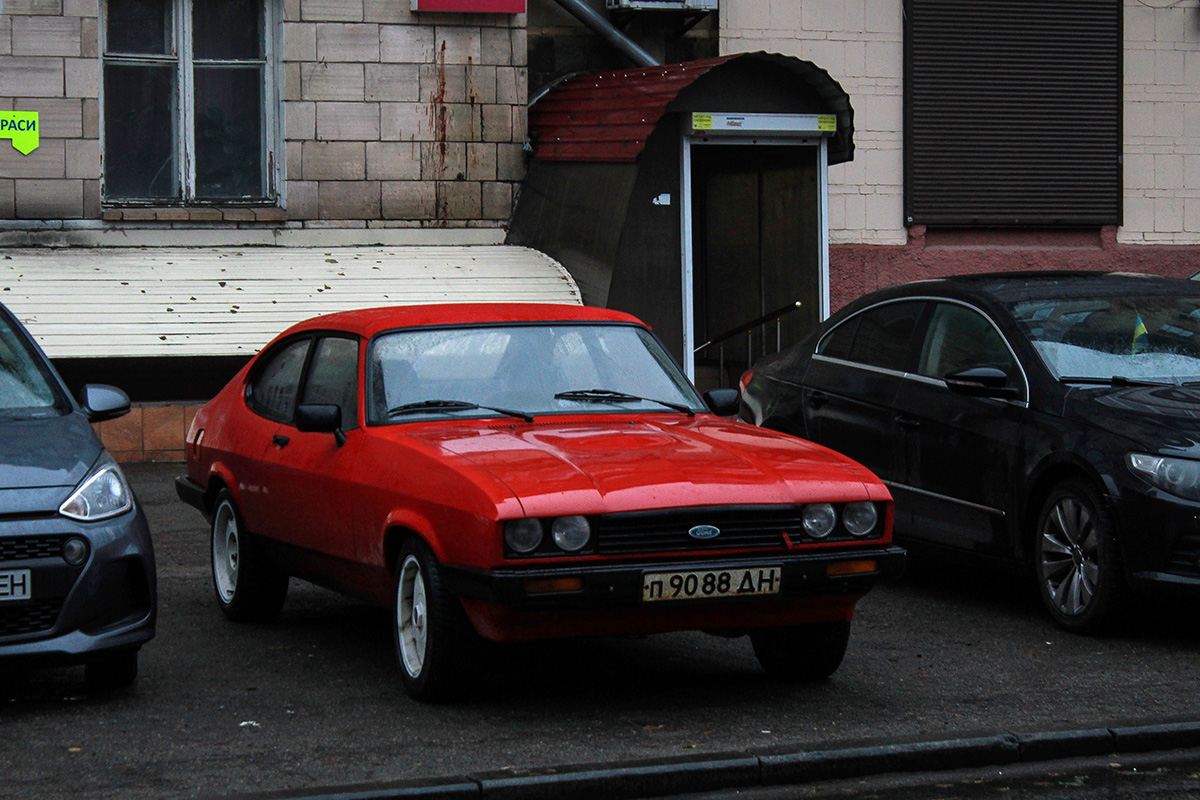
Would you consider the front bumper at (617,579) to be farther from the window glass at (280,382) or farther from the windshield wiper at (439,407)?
the window glass at (280,382)

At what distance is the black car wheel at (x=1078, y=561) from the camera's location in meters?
7.07

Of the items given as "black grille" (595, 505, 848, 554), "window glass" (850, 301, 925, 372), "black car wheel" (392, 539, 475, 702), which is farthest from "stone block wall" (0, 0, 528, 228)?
"black grille" (595, 505, 848, 554)

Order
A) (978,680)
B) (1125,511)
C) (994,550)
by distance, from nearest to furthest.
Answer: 1. (978,680)
2. (1125,511)
3. (994,550)

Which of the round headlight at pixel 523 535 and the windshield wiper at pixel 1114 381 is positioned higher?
the windshield wiper at pixel 1114 381

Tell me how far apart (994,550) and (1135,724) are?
229 cm

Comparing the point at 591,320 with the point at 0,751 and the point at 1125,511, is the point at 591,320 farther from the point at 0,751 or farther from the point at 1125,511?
the point at 0,751

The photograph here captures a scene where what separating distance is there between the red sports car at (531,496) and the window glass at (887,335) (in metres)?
1.77

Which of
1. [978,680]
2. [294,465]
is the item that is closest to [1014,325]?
[978,680]

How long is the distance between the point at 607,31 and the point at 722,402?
10179 mm

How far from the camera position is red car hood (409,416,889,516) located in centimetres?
553

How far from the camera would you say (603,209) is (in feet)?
49.9

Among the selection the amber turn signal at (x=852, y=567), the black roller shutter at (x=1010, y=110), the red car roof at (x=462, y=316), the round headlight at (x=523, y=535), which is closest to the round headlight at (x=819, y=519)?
the amber turn signal at (x=852, y=567)

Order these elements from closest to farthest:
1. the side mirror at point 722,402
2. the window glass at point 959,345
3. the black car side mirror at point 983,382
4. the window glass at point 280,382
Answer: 1. the side mirror at point 722,402
2. the window glass at point 280,382
3. the black car side mirror at point 983,382
4. the window glass at point 959,345

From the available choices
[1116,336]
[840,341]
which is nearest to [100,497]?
[840,341]
